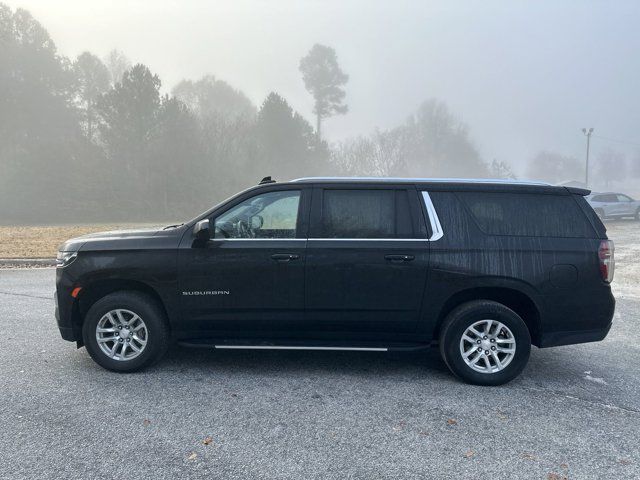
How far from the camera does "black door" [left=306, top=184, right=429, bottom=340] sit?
4.52 meters

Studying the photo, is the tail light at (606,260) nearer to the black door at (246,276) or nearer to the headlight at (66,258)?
the black door at (246,276)

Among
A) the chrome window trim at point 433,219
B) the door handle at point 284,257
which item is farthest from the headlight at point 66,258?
the chrome window trim at point 433,219

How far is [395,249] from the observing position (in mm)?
4520

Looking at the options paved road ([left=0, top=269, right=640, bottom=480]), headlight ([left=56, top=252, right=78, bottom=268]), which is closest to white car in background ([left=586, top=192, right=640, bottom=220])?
paved road ([left=0, top=269, right=640, bottom=480])

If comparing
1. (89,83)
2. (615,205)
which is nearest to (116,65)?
(89,83)

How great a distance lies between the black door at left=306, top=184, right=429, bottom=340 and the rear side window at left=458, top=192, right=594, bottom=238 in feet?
1.89

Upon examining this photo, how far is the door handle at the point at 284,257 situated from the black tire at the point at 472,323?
1.51m

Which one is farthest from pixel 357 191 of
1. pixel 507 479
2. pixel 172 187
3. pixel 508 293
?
pixel 172 187

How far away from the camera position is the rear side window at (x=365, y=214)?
4.61 m

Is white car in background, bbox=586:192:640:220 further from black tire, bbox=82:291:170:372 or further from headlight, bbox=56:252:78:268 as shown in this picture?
headlight, bbox=56:252:78:268

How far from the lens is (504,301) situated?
4.76m

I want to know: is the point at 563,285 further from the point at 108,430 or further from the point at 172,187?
the point at 172,187

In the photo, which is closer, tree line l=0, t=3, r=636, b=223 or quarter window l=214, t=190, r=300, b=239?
quarter window l=214, t=190, r=300, b=239

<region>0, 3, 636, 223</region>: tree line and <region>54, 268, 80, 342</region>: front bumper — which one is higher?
<region>0, 3, 636, 223</region>: tree line
